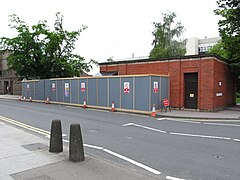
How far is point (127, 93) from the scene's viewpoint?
17.8 meters

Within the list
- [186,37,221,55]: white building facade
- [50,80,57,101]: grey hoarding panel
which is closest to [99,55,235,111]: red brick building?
[50,80,57,101]: grey hoarding panel

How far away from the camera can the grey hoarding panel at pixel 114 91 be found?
18500 millimetres

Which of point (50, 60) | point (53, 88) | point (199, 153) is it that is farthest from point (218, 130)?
point (50, 60)

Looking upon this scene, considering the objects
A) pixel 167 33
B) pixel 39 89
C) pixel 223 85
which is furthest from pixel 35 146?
pixel 167 33

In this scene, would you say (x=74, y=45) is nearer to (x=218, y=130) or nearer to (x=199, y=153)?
(x=218, y=130)

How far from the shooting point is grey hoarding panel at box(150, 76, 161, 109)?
54.2 feet

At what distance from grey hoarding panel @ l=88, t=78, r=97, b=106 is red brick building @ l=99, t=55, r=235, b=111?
14.7ft

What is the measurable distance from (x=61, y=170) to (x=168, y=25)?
1417 inches

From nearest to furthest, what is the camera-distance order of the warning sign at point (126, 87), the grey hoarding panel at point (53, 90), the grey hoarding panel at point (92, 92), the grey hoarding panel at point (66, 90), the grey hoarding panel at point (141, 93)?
the grey hoarding panel at point (141, 93) < the warning sign at point (126, 87) < the grey hoarding panel at point (92, 92) < the grey hoarding panel at point (66, 90) < the grey hoarding panel at point (53, 90)

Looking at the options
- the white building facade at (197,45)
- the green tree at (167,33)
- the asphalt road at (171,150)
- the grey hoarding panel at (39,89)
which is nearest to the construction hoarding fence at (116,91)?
the grey hoarding panel at (39,89)

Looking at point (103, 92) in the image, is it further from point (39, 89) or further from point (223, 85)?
point (39, 89)

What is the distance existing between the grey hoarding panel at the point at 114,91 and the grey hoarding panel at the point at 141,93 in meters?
1.86

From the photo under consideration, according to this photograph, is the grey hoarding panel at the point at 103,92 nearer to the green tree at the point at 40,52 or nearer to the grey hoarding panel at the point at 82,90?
the grey hoarding panel at the point at 82,90

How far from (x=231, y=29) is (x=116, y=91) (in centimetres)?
1147
